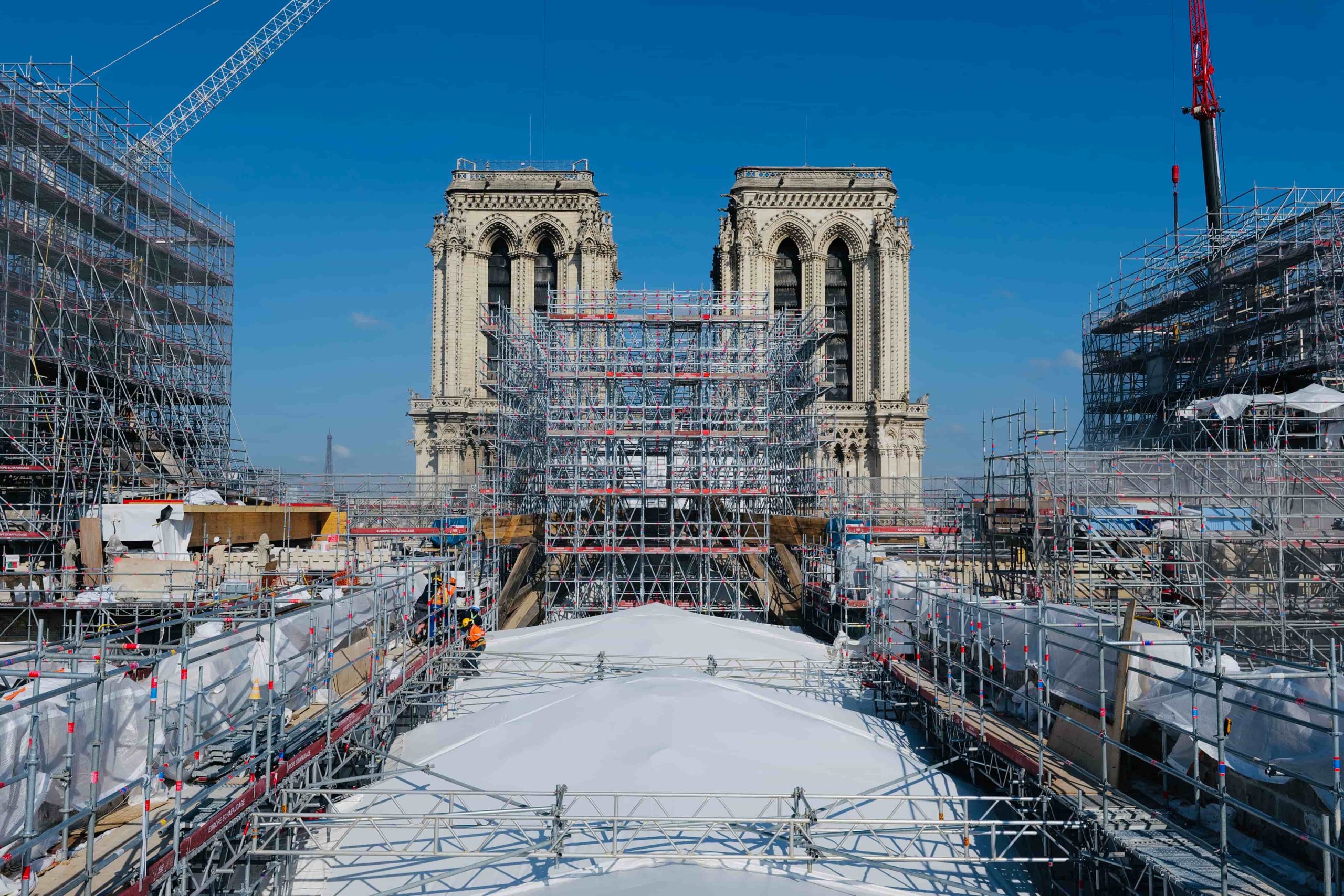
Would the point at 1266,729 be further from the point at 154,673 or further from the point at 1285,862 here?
the point at 154,673

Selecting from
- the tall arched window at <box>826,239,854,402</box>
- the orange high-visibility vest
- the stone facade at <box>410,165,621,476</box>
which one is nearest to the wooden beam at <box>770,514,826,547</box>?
the orange high-visibility vest

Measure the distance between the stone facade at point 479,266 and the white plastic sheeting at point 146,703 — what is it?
32386mm

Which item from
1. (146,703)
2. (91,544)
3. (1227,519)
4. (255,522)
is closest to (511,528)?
(255,522)

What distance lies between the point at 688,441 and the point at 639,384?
2650mm

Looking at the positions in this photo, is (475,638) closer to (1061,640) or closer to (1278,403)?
(1061,640)

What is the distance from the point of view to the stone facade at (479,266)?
151 feet

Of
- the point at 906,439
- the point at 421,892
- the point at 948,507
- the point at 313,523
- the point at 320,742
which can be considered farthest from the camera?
the point at 906,439

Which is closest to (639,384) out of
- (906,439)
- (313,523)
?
(313,523)

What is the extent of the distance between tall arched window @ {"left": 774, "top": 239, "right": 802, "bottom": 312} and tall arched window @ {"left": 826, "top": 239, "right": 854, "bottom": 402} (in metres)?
1.62

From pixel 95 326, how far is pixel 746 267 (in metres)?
27.9

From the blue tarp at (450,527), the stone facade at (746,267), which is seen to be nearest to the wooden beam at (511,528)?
the blue tarp at (450,527)

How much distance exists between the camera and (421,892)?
10.0m

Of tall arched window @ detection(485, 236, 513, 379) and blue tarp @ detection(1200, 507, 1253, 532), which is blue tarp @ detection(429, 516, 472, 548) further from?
tall arched window @ detection(485, 236, 513, 379)

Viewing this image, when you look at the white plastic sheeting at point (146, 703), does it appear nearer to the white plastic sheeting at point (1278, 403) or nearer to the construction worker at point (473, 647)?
the construction worker at point (473, 647)
